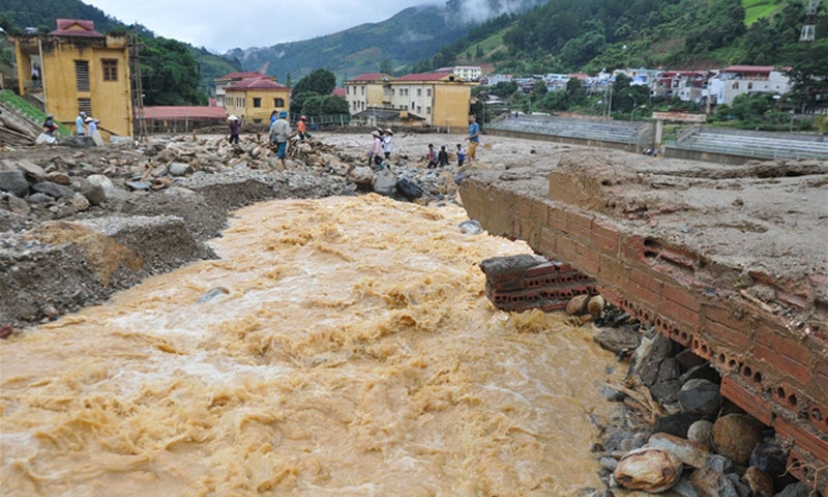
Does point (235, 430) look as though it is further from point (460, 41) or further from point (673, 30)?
point (460, 41)

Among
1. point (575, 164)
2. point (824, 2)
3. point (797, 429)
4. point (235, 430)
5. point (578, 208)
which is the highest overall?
point (824, 2)

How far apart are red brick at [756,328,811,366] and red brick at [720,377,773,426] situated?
371 mm

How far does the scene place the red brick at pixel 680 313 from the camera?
12.7 feet

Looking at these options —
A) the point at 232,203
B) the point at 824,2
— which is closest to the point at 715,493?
the point at 232,203

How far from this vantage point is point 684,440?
4625mm

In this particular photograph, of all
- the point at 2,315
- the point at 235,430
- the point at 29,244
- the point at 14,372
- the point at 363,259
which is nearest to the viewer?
the point at 235,430

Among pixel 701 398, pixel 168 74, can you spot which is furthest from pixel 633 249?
pixel 168 74

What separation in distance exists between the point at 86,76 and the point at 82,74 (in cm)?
17

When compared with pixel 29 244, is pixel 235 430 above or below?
below

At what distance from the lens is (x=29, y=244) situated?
7926mm

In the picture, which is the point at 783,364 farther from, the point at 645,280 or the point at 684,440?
the point at 684,440

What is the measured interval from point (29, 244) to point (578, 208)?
7156mm

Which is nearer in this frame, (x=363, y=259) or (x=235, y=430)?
(x=235, y=430)

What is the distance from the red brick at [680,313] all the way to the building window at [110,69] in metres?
27.1
